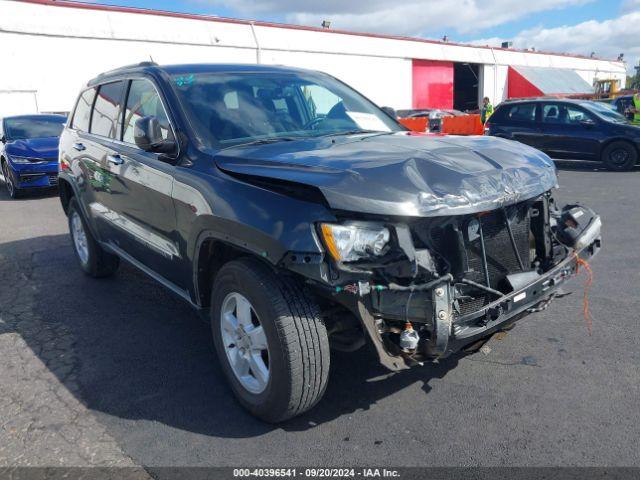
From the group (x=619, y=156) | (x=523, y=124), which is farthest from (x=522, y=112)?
(x=619, y=156)

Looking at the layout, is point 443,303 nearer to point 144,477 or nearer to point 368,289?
point 368,289

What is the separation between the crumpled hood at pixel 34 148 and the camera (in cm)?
1098

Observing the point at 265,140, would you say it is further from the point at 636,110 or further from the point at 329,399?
the point at 636,110

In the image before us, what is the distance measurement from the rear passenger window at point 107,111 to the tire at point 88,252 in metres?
0.97

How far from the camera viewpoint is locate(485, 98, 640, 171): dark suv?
12573 millimetres

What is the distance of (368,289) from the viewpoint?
254 cm

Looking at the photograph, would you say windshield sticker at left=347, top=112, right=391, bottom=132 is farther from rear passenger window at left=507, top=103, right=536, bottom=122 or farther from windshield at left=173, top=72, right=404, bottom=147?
rear passenger window at left=507, top=103, right=536, bottom=122

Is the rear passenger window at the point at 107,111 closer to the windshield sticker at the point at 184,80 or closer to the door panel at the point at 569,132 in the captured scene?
the windshield sticker at the point at 184,80

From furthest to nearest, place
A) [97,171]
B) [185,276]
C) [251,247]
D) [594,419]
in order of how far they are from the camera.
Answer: [97,171], [185,276], [594,419], [251,247]

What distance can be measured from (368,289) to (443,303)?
35cm

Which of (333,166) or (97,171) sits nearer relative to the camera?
(333,166)

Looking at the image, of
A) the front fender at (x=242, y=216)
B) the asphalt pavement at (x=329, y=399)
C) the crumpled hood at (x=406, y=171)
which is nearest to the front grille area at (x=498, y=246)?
the crumpled hood at (x=406, y=171)

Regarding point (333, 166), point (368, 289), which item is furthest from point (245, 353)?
point (333, 166)

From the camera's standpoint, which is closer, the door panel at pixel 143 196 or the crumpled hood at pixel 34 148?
the door panel at pixel 143 196
